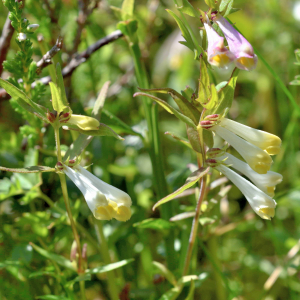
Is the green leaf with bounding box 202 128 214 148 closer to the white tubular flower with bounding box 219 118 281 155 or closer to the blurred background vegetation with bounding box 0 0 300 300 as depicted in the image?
the white tubular flower with bounding box 219 118 281 155

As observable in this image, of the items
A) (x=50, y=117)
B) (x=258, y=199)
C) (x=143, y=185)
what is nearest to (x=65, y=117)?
(x=50, y=117)

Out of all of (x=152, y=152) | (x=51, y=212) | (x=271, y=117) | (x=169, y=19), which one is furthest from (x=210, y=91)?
(x=169, y=19)

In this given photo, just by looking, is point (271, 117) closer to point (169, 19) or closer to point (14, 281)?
point (169, 19)

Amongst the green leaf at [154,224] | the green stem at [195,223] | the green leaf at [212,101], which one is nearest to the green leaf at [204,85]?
the green leaf at [212,101]

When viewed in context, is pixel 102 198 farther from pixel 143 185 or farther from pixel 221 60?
pixel 143 185

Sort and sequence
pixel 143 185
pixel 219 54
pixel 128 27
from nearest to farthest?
pixel 219 54
pixel 128 27
pixel 143 185

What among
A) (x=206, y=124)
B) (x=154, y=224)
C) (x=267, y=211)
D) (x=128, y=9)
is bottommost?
(x=154, y=224)
